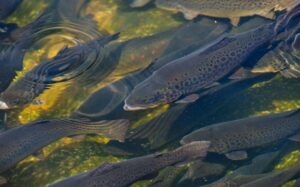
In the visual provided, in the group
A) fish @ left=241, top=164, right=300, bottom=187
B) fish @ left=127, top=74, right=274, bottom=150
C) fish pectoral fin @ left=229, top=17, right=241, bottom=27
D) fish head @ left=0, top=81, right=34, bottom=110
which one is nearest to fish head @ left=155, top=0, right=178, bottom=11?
fish pectoral fin @ left=229, top=17, right=241, bottom=27

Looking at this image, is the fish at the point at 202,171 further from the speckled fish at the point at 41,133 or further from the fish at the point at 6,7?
the fish at the point at 6,7

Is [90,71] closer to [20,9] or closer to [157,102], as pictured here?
[157,102]

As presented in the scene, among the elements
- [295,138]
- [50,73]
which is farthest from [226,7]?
[50,73]

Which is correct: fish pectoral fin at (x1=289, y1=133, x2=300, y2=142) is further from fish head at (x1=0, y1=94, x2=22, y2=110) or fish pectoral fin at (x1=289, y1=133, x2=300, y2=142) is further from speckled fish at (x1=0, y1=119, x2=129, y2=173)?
fish head at (x1=0, y1=94, x2=22, y2=110)

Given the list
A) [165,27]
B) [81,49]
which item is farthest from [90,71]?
[165,27]

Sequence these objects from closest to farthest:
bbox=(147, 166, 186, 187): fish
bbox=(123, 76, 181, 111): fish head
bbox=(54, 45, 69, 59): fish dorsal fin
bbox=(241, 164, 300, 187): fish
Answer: bbox=(241, 164, 300, 187): fish, bbox=(147, 166, 186, 187): fish, bbox=(123, 76, 181, 111): fish head, bbox=(54, 45, 69, 59): fish dorsal fin
